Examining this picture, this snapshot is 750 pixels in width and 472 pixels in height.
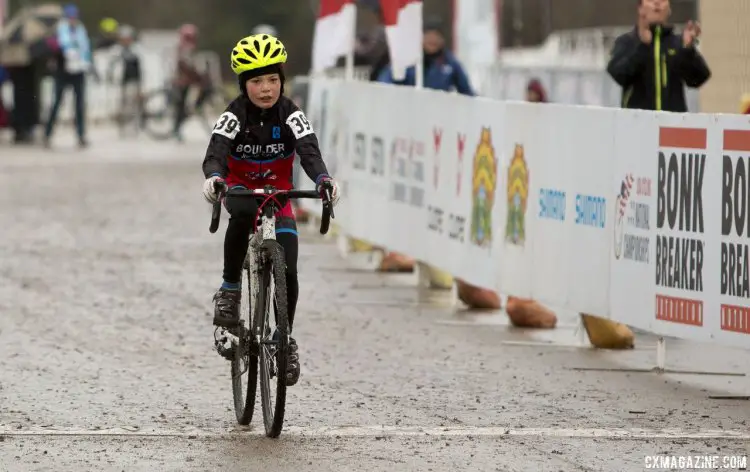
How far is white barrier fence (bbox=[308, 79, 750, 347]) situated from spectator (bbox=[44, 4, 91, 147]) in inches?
677

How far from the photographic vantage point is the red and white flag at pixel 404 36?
57.5ft

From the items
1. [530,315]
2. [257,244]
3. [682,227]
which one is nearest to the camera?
[257,244]

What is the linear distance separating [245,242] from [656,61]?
500 centimetres

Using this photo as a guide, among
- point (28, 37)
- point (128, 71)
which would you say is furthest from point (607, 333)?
point (128, 71)

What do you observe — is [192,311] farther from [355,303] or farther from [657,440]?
[657,440]

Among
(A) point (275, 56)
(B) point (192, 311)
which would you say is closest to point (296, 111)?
(A) point (275, 56)

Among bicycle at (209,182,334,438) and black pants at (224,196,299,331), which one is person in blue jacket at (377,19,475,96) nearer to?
black pants at (224,196,299,331)

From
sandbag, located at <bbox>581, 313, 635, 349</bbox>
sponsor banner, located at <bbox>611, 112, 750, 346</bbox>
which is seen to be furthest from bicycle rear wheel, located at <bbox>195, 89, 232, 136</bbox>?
sponsor banner, located at <bbox>611, 112, 750, 346</bbox>

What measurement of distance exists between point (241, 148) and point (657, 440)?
2.28 m

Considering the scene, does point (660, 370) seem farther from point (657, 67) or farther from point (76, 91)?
point (76, 91)

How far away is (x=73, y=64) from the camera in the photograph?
110 ft

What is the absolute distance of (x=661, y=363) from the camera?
37.9 ft

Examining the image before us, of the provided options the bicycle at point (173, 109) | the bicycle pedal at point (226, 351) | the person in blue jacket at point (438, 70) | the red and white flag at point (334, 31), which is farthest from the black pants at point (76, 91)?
the bicycle pedal at point (226, 351)

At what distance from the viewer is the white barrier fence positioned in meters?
10.9
